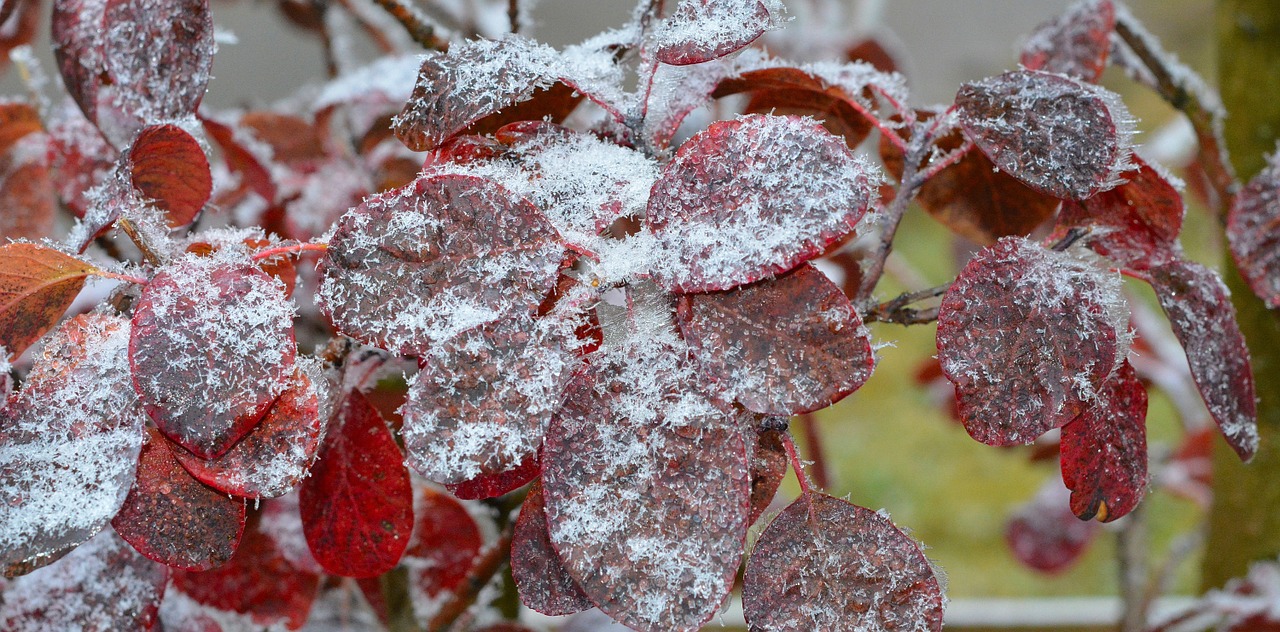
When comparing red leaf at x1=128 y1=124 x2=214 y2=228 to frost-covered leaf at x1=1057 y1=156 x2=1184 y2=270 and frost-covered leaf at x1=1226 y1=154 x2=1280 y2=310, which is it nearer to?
frost-covered leaf at x1=1057 y1=156 x2=1184 y2=270

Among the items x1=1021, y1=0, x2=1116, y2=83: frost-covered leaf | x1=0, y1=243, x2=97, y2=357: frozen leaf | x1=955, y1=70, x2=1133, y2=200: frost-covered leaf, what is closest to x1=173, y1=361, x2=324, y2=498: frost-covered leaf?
x1=0, y1=243, x2=97, y2=357: frozen leaf

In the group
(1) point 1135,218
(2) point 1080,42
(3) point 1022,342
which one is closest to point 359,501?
(3) point 1022,342

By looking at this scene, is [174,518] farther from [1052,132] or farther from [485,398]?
[1052,132]

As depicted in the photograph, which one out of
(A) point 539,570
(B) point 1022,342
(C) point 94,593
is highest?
(B) point 1022,342

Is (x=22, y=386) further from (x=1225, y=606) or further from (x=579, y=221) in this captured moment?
(x=1225, y=606)

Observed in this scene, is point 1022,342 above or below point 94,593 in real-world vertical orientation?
above

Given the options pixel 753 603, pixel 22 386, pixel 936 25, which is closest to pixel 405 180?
pixel 22 386
